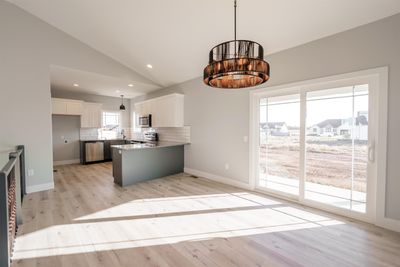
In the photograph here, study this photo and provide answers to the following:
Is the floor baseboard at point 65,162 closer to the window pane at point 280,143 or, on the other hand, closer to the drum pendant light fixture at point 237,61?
the window pane at point 280,143

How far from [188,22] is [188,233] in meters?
3.34

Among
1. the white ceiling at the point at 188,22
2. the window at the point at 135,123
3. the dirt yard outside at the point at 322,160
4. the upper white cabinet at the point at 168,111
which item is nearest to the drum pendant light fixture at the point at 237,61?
the white ceiling at the point at 188,22

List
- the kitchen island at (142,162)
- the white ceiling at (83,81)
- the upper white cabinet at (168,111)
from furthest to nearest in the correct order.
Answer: the upper white cabinet at (168,111) → the white ceiling at (83,81) → the kitchen island at (142,162)

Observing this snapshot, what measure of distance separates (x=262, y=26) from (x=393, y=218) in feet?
10.6

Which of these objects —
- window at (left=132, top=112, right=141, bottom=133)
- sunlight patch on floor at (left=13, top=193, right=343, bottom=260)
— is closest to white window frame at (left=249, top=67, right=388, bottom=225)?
sunlight patch on floor at (left=13, top=193, right=343, bottom=260)

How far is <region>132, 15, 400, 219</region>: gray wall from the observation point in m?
2.47

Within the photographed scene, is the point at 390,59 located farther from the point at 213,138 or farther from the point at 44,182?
the point at 44,182

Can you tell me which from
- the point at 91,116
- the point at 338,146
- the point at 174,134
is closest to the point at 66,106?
the point at 91,116

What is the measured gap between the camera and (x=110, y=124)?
809 centimetres

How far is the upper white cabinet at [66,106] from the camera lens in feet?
20.7

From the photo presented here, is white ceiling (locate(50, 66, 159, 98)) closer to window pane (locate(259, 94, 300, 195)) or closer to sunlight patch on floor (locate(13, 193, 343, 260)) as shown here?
sunlight patch on floor (locate(13, 193, 343, 260))

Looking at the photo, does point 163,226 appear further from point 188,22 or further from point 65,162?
point 65,162

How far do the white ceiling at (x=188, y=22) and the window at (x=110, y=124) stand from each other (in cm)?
367

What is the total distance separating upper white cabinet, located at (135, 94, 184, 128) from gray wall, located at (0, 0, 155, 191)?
2.46 m
